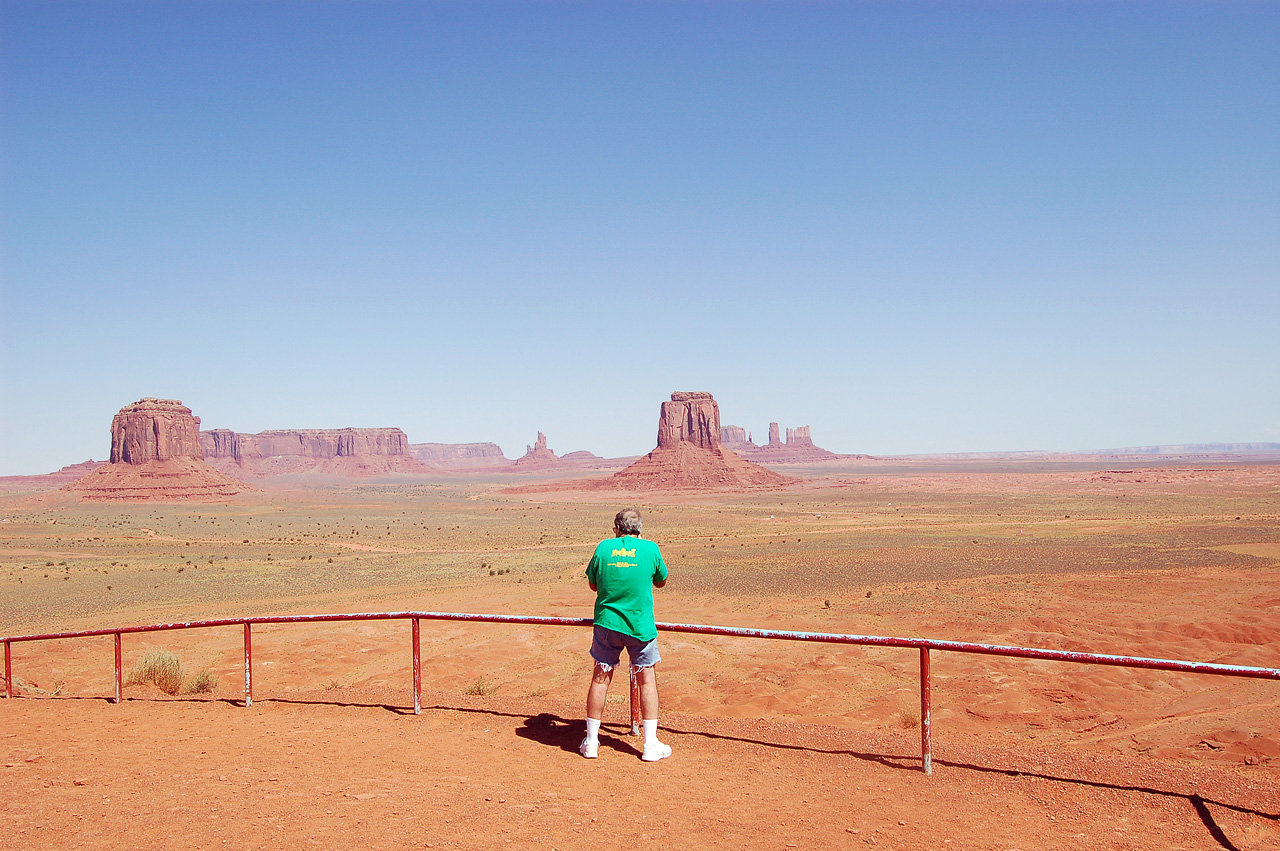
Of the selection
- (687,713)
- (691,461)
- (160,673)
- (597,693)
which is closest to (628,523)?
(597,693)

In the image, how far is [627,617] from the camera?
5789 millimetres

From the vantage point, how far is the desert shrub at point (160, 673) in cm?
990

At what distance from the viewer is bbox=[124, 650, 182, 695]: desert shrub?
9898mm

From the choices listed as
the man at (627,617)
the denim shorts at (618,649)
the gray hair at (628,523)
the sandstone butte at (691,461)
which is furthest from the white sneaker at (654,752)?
the sandstone butte at (691,461)

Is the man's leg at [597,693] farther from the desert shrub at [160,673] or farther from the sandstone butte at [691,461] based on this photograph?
the sandstone butte at [691,461]

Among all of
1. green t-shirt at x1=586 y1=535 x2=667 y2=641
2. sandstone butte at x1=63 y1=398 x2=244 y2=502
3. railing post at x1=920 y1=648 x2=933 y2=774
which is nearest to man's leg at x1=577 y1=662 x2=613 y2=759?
green t-shirt at x1=586 y1=535 x2=667 y2=641

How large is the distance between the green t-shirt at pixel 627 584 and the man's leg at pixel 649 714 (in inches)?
11.3

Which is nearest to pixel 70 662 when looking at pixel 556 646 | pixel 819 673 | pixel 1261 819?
pixel 556 646

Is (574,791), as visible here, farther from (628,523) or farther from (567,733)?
(628,523)

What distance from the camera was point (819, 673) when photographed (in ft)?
39.8

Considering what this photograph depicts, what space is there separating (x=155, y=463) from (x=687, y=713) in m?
120

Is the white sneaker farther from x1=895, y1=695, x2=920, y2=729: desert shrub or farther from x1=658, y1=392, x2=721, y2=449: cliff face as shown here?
x1=658, y1=392, x2=721, y2=449: cliff face

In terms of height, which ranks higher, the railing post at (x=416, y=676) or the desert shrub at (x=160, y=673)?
the railing post at (x=416, y=676)

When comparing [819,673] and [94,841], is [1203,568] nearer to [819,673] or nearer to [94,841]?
[819,673]
